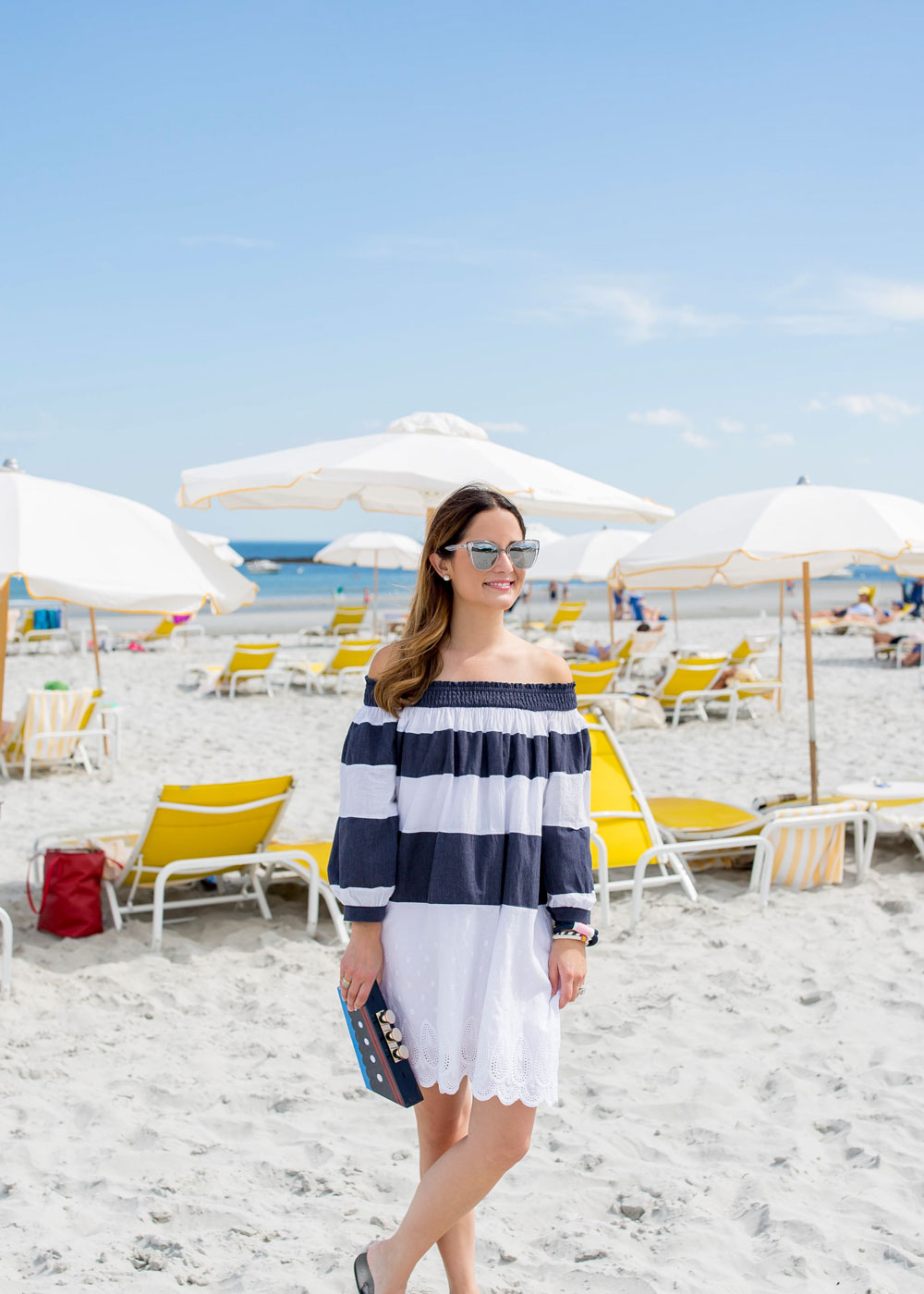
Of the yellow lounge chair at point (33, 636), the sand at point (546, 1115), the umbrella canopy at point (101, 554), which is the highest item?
the umbrella canopy at point (101, 554)

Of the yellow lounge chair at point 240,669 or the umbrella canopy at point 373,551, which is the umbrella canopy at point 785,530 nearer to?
the yellow lounge chair at point 240,669

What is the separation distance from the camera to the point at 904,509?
5.65 m

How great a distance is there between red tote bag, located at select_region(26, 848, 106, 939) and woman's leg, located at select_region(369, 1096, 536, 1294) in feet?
9.85

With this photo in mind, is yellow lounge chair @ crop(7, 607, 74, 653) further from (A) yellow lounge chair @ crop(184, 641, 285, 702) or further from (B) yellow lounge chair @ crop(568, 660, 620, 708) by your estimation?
A: (B) yellow lounge chair @ crop(568, 660, 620, 708)

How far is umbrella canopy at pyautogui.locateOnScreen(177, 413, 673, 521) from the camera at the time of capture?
4.95 m

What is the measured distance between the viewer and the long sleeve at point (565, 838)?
1854 mm

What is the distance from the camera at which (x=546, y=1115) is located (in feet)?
10.0

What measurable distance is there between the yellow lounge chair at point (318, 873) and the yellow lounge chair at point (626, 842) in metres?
1.19

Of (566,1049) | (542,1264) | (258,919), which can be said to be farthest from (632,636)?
(542,1264)

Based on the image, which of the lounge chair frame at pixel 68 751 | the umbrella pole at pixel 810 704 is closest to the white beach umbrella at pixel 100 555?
the umbrella pole at pixel 810 704

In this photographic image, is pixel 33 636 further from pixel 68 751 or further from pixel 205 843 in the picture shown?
pixel 205 843

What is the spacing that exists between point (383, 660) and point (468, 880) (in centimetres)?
43

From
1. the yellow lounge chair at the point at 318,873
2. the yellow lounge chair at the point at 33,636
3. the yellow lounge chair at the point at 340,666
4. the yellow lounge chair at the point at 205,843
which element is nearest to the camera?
the yellow lounge chair at the point at 205,843

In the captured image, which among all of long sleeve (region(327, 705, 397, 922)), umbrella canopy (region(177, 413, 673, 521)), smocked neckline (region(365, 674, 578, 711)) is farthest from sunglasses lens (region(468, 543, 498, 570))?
umbrella canopy (region(177, 413, 673, 521))
